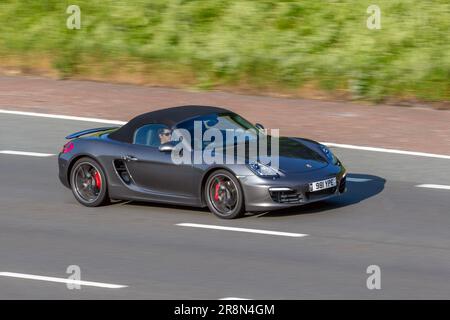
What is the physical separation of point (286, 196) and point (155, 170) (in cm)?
174

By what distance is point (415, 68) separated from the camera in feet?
67.3

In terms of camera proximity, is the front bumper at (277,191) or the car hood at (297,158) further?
the car hood at (297,158)

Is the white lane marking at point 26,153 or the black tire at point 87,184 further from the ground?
the white lane marking at point 26,153

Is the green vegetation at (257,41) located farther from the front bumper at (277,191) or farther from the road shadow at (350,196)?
the front bumper at (277,191)

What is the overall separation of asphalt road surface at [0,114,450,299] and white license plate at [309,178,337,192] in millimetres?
386

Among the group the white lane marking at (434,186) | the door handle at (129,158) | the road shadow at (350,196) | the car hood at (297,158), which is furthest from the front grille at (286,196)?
the white lane marking at (434,186)

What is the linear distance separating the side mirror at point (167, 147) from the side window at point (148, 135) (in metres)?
0.27

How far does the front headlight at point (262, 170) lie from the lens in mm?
12664

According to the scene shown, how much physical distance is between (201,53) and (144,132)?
345 inches

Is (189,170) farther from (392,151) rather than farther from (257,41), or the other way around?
(257,41)

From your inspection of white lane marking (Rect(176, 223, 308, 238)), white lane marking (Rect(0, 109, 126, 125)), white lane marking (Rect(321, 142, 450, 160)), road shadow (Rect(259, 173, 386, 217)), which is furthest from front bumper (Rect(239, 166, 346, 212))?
white lane marking (Rect(0, 109, 126, 125))

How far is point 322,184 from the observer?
42.0ft

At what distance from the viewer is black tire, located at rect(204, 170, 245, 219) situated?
12.8 metres

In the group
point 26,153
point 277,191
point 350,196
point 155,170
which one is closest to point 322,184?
point 277,191
